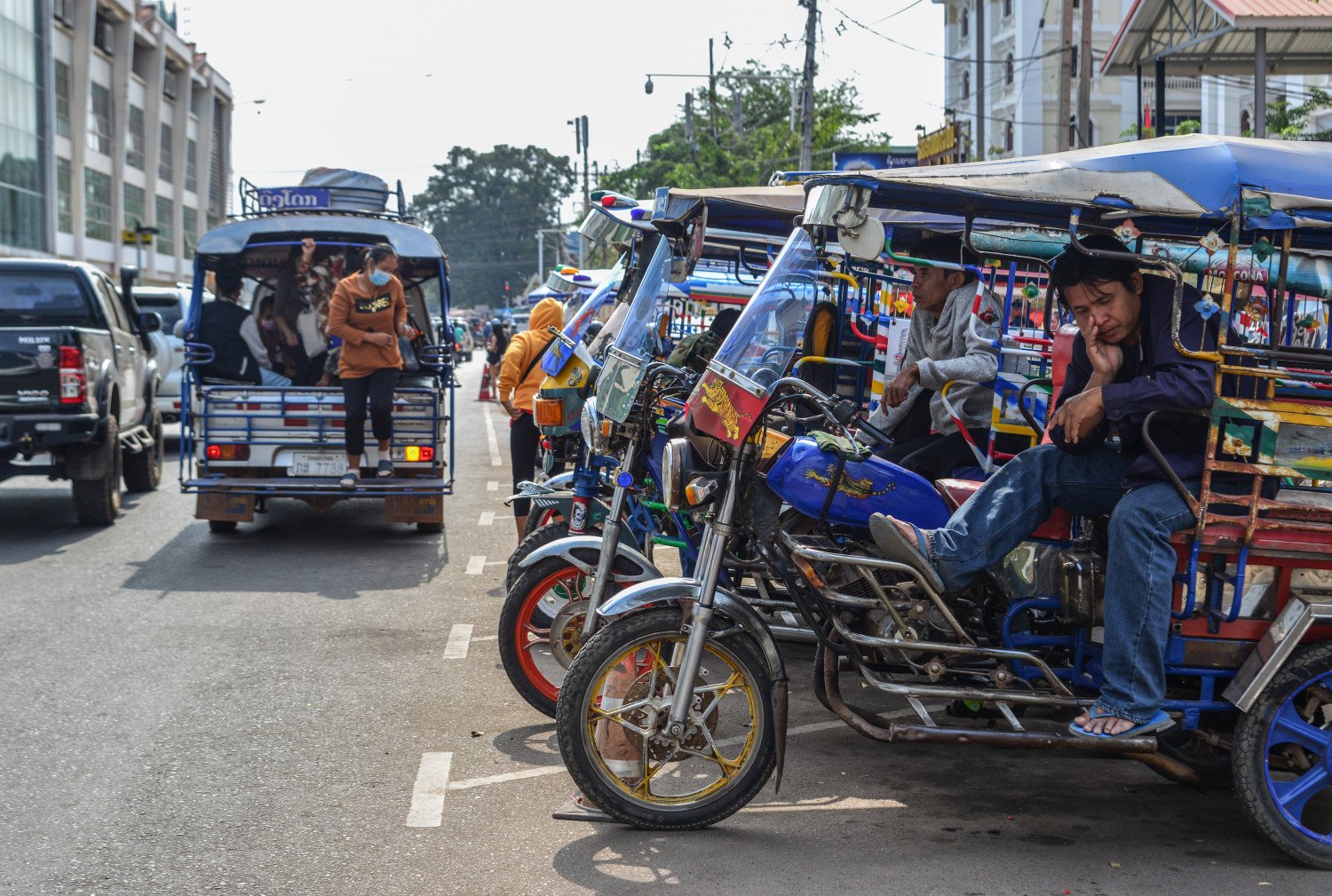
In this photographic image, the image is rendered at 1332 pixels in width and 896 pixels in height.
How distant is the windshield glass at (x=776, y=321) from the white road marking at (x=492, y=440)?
1268 centimetres

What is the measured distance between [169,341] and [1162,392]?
16.5 meters

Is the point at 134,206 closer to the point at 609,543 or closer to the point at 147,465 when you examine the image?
the point at 147,465

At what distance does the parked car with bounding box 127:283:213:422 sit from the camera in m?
18.5

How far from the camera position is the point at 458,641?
791cm

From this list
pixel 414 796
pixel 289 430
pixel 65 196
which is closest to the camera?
pixel 414 796

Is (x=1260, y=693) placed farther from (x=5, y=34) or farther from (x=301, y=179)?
(x=5, y=34)

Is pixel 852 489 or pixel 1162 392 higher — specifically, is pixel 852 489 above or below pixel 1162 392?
below

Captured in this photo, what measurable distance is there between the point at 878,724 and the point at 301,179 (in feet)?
41.3

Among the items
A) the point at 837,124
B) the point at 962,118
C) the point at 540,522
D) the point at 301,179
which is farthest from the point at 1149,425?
the point at 962,118

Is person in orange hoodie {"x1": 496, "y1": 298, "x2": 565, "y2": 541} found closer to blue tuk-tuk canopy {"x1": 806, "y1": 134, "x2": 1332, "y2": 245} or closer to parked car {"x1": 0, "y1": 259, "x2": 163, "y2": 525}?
parked car {"x1": 0, "y1": 259, "x2": 163, "y2": 525}

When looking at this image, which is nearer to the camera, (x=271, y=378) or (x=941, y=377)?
(x=941, y=377)

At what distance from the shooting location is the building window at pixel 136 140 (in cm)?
5631

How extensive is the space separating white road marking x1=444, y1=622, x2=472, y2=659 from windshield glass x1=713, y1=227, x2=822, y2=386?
3253mm

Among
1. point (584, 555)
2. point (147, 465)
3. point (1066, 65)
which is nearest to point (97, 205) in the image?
point (1066, 65)
